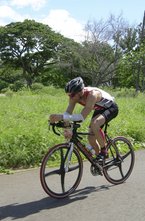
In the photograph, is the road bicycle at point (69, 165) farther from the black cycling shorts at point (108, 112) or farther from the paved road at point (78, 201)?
the black cycling shorts at point (108, 112)

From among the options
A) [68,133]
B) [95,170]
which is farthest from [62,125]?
[95,170]

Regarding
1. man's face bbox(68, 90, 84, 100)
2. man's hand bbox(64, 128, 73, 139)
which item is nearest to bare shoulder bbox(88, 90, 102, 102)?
man's face bbox(68, 90, 84, 100)

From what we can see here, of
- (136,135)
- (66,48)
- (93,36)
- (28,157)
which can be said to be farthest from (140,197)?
(66,48)

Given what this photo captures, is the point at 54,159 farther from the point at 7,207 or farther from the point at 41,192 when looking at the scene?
the point at 7,207

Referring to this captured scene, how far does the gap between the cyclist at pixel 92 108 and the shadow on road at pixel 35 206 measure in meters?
0.67

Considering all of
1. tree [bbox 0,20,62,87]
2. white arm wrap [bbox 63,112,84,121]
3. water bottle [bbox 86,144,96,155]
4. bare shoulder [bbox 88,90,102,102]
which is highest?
tree [bbox 0,20,62,87]

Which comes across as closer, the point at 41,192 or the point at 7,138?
the point at 41,192

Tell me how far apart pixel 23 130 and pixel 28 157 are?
1.01 meters

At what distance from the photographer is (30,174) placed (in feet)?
20.9

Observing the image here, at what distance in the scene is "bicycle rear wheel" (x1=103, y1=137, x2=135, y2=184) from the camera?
5855mm

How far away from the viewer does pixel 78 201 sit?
512 cm

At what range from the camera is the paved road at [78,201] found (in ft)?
15.0

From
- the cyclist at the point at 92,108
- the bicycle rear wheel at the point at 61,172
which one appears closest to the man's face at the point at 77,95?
the cyclist at the point at 92,108

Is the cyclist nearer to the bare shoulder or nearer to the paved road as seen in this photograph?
the bare shoulder
